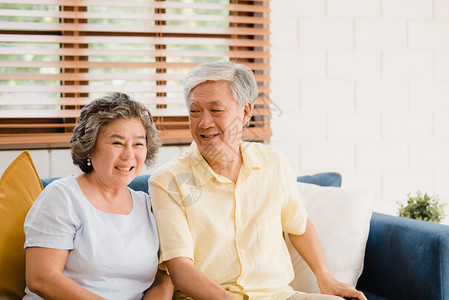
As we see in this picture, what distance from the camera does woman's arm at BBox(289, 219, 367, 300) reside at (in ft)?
5.61

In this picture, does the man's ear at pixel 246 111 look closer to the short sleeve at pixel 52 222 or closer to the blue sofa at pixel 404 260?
the blue sofa at pixel 404 260

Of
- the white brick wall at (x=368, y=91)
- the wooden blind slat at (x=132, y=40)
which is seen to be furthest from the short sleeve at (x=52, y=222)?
the white brick wall at (x=368, y=91)

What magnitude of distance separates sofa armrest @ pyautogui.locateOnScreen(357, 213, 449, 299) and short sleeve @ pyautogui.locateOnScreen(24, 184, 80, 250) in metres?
1.11

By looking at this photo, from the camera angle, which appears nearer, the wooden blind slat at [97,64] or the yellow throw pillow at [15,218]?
the yellow throw pillow at [15,218]

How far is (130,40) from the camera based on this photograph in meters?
2.39

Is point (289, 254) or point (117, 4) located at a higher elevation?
point (117, 4)

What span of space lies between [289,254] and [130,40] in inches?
47.2

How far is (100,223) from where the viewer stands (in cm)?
146

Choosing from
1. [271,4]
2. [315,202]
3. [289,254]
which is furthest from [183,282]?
[271,4]

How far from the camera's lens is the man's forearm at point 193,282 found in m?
1.51

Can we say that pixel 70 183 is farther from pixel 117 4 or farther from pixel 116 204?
pixel 117 4

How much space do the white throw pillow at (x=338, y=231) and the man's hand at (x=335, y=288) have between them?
0.12 meters

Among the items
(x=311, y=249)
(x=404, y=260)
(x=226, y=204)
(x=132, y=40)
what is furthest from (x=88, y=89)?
(x=404, y=260)

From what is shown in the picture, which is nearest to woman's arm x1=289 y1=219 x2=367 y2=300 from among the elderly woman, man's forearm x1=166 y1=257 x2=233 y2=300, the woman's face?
man's forearm x1=166 y1=257 x2=233 y2=300
